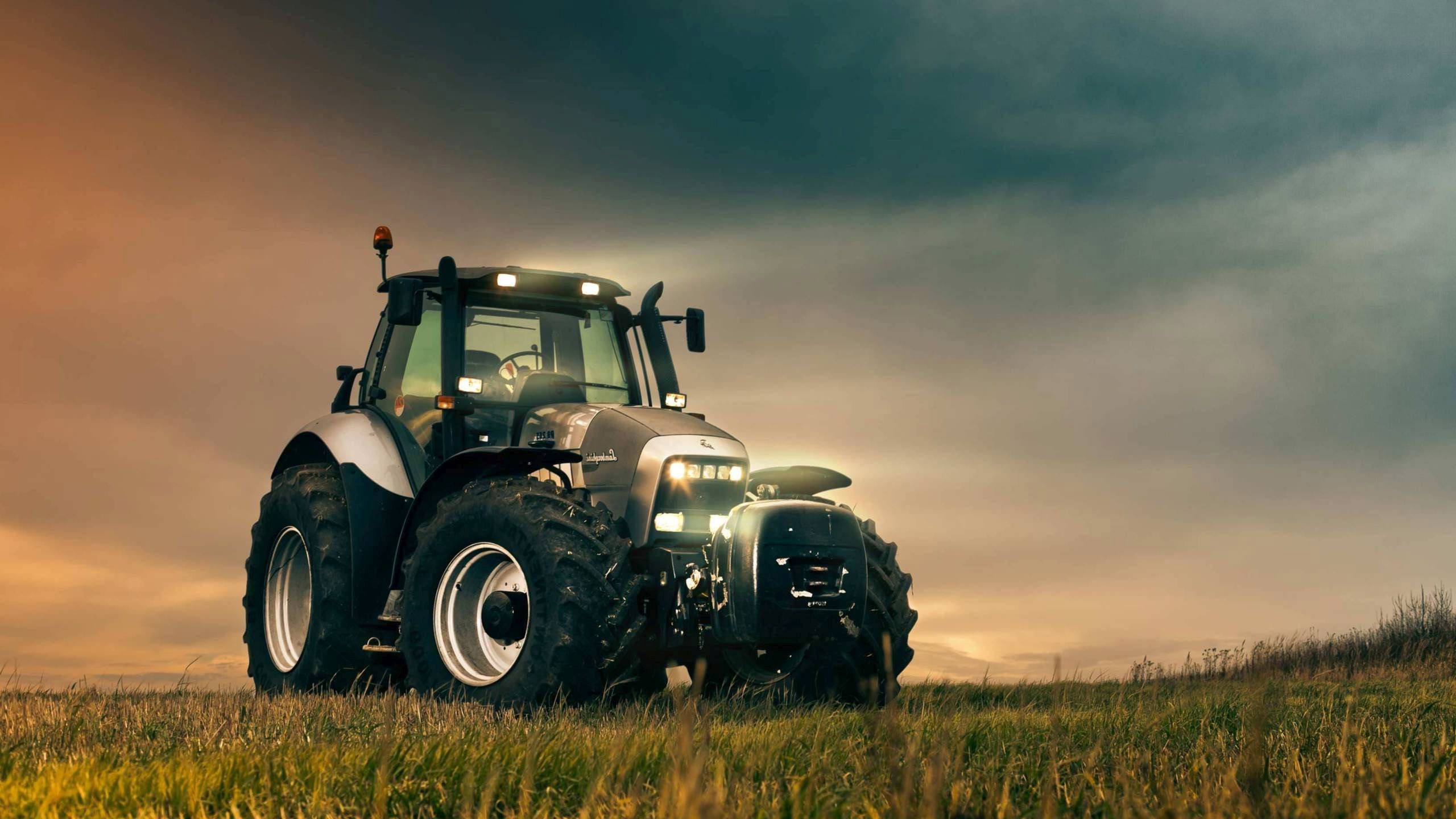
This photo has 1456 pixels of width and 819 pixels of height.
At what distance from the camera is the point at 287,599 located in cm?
1054

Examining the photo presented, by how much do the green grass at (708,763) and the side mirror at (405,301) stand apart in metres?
2.49

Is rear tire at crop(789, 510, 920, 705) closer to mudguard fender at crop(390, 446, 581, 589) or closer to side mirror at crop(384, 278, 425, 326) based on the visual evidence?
mudguard fender at crop(390, 446, 581, 589)

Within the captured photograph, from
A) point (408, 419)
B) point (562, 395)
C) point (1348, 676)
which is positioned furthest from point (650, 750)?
point (1348, 676)

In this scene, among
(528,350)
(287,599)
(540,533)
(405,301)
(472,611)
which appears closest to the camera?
(540,533)

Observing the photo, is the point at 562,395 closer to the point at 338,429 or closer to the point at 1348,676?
the point at 338,429

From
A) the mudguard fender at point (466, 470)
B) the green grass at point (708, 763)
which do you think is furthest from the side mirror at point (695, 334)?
the green grass at point (708, 763)

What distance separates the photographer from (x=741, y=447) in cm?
845

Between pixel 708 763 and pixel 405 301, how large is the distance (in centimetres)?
497

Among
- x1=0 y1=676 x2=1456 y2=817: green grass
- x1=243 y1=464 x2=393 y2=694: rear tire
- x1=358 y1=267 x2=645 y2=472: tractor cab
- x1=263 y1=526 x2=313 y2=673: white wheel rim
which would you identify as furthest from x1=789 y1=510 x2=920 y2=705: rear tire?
x1=263 y1=526 x2=313 y2=673: white wheel rim

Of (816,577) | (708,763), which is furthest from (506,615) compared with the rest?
(708,763)

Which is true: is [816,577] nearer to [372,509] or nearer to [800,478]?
[800,478]

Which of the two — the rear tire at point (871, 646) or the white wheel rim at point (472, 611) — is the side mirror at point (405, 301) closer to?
the white wheel rim at point (472, 611)

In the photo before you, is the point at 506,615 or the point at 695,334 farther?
the point at 695,334

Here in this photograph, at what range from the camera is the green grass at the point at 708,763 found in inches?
159
